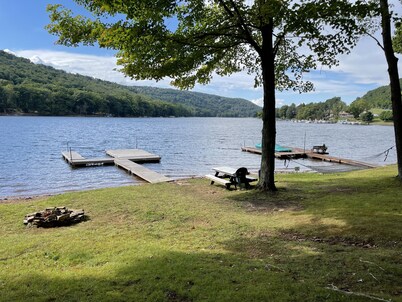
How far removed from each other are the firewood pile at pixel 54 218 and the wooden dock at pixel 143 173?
10.5 meters

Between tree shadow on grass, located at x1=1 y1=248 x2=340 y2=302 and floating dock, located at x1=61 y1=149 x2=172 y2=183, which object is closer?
tree shadow on grass, located at x1=1 y1=248 x2=340 y2=302

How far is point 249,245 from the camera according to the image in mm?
7301

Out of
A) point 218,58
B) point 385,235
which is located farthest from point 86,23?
point 385,235

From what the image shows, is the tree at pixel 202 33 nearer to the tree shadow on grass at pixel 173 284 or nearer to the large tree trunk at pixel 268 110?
the large tree trunk at pixel 268 110

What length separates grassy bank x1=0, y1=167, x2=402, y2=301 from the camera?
4.80 meters

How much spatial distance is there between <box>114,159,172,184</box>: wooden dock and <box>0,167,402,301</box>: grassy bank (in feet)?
30.0

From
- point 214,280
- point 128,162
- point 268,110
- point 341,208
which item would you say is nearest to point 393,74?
point 268,110

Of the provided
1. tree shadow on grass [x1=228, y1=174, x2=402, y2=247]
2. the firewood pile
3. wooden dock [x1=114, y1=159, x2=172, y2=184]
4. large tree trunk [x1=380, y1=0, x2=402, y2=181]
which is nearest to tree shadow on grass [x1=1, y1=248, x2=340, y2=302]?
tree shadow on grass [x1=228, y1=174, x2=402, y2=247]

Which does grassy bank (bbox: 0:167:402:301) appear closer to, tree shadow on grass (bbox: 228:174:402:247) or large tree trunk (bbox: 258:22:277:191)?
tree shadow on grass (bbox: 228:174:402:247)

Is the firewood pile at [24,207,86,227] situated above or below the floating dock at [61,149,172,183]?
above

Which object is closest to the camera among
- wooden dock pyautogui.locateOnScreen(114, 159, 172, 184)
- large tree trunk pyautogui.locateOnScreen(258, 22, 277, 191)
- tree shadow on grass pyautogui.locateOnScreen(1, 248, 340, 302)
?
tree shadow on grass pyautogui.locateOnScreen(1, 248, 340, 302)

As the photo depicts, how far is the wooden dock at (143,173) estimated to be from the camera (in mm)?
22059

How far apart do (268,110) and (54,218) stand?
27.5ft

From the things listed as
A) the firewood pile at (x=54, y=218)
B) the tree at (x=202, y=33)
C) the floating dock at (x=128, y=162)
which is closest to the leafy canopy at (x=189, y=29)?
the tree at (x=202, y=33)
